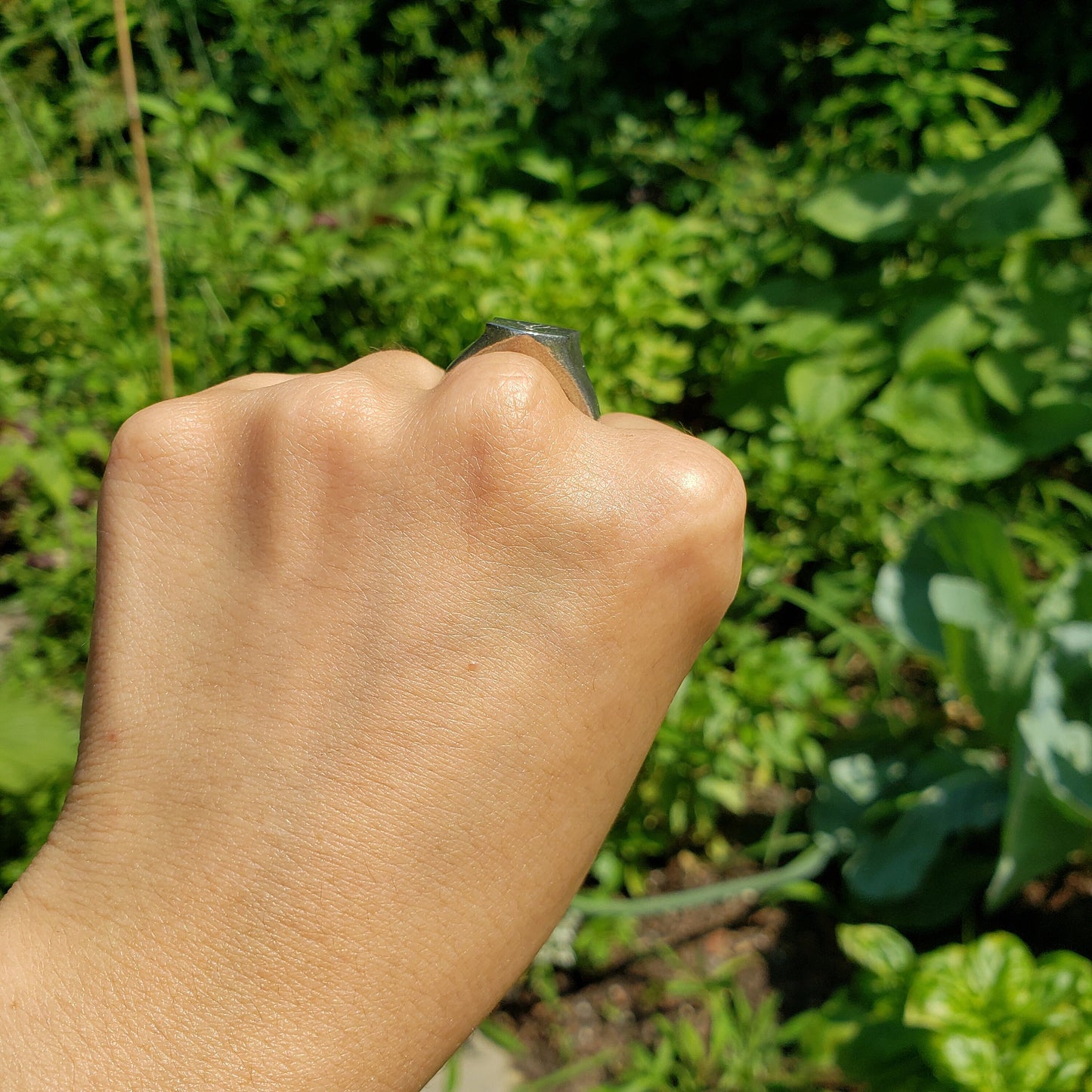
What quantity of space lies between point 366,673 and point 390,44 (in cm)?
→ 443

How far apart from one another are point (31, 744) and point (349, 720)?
1.38 meters

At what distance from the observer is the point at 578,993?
1988 mm

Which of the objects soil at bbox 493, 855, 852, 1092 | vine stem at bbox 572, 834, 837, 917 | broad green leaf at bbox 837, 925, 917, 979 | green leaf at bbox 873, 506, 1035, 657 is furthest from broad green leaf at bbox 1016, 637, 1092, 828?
soil at bbox 493, 855, 852, 1092

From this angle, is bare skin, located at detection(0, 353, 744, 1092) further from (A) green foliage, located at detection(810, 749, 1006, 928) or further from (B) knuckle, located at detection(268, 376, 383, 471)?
(A) green foliage, located at detection(810, 749, 1006, 928)

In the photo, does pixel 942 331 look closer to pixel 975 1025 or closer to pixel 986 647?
pixel 986 647

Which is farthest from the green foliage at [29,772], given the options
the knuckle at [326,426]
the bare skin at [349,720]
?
the knuckle at [326,426]

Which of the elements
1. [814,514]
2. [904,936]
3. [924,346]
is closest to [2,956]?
[904,936]

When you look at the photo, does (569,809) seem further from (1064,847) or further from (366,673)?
(1064,847)

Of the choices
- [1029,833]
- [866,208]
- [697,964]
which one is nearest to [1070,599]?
[1029,833]

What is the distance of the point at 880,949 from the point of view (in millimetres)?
1782

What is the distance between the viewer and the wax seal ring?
89cm

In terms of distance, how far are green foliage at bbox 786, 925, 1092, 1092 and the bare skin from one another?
1019 mm

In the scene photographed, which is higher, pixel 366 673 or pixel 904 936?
pixel 366 673

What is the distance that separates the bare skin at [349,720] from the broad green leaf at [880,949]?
122 cm
